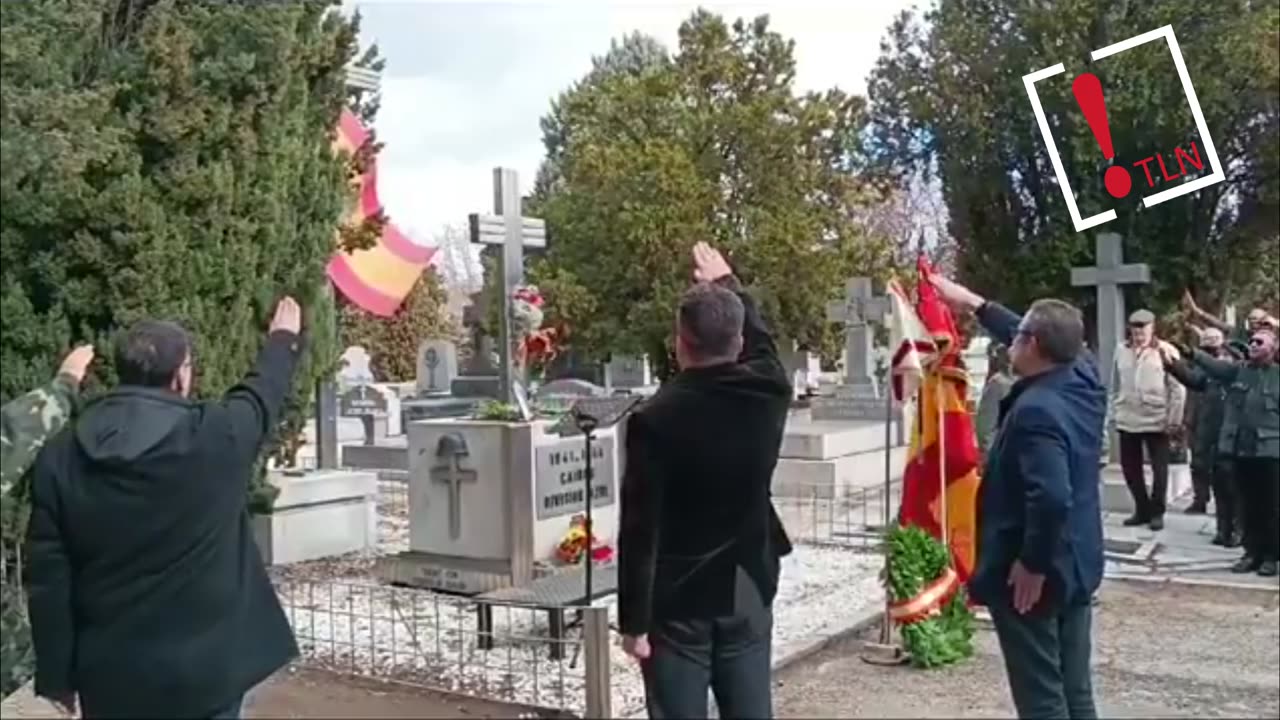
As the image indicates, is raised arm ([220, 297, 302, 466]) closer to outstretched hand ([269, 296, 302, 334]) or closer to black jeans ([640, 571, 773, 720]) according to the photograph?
outstretched hand ([269, 296, 302, 334])

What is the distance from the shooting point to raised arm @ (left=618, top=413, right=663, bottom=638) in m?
3.09

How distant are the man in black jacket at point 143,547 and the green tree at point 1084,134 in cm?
1569

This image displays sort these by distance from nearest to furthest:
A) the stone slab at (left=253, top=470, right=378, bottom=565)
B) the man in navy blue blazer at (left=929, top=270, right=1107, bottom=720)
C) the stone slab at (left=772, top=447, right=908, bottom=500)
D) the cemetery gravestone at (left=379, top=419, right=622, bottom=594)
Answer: the man in navy blue blazer at (left=929, top=270, right=1107, bottom=720) → the cemetery gravestone at (left=379, top=419, right=622, bottom=594) → the stone slab at (left=253, top=470, right=378, bottom=565) → the stone slab at (left=772, top=447, right=908, bottom=500)

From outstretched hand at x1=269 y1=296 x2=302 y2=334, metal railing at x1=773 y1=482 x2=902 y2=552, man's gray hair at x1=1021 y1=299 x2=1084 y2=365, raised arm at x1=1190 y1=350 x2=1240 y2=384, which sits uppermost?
outstretched hand at x1=269 y1=296 x2=302 y2=334

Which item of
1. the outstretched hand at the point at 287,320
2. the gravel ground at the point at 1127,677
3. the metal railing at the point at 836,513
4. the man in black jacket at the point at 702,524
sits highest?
the outstretched hand at the point at 287,320

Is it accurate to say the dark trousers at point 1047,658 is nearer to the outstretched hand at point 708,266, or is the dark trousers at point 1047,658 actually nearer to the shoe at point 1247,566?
the outstretched hand at point 708,266

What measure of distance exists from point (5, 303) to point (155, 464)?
3226 millimetres

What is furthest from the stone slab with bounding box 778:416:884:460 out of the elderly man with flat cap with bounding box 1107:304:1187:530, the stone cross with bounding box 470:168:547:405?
the stone cross with bounding box 470:168:547:405

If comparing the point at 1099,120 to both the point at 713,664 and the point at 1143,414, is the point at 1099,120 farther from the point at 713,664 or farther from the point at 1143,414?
the point at 713,664

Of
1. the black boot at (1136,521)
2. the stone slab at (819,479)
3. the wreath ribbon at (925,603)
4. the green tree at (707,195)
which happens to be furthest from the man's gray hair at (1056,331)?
the green tree at (707,195)

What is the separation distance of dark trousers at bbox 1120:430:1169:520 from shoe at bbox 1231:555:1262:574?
1601mm

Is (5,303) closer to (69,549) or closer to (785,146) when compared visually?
(69,549)

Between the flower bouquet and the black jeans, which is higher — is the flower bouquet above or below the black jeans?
below

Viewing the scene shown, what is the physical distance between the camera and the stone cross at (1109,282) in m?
12.4
